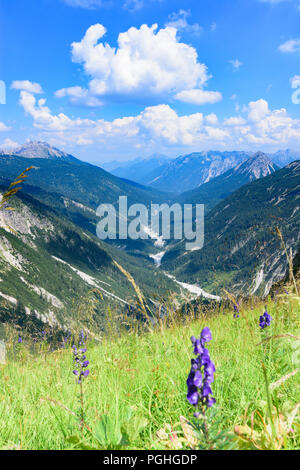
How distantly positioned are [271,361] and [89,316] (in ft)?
11.2

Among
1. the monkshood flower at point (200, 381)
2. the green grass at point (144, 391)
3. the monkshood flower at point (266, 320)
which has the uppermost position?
the monkshood flower at point (266, 320)

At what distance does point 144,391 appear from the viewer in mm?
3307

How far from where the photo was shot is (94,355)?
5742 millimetres

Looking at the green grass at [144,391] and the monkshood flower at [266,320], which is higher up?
the monkshood flower at [266,320]

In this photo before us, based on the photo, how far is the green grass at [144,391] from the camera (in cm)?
251

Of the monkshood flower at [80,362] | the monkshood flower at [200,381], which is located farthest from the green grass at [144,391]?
the monkshood flower at [200,381]

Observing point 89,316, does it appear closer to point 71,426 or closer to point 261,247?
point 71,426

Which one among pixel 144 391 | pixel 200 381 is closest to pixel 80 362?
pixel 144 391

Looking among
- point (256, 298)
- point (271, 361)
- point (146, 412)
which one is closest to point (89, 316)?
point (146, 412)

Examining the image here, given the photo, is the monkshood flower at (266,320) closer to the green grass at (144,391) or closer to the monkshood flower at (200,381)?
A: the green grass at (144,391)

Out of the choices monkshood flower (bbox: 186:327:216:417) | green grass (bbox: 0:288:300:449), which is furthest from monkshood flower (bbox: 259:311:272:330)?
monkshood flower (bbox: 186:327:216:417)

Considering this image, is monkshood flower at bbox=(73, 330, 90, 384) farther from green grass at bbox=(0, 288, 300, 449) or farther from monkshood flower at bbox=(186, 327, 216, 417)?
monkshood flower at bbox=(186, 327, 216, 417)

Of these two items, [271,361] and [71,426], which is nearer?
[71,426]
